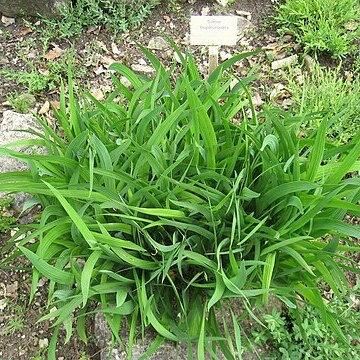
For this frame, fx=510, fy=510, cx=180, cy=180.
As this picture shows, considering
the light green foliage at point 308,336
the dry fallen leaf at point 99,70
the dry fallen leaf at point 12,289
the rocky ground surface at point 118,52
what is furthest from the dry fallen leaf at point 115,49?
the light green foliage at point 308,336

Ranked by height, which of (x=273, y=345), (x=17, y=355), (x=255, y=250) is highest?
(x=255, y=250)

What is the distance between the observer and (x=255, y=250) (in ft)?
5.09

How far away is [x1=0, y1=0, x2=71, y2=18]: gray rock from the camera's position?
2785mm

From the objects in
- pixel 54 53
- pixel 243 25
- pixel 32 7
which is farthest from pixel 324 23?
pixel 32 7

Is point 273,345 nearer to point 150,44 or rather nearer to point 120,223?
point 120,223

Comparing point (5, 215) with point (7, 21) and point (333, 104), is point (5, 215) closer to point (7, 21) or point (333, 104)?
point (7, 21)

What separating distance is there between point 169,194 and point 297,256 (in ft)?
1.37

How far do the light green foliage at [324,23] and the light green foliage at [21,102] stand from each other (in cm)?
140

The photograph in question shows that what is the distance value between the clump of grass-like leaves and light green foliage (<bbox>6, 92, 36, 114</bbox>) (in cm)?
88

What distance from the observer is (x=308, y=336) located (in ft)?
5.72

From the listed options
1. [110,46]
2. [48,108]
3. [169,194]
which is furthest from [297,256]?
[110,46]

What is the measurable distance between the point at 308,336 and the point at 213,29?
1.18m

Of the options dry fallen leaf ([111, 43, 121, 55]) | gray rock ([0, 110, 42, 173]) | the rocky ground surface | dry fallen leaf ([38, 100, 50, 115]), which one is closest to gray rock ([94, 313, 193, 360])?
gray rock ([0, 110, 42, 173])

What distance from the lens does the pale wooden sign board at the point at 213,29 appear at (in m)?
1.96
